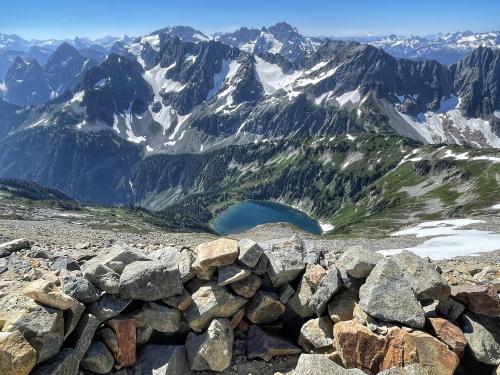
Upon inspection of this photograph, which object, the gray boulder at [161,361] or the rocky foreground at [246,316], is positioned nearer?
the rocky foreground at [246,316]

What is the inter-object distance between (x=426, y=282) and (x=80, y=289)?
50.5 ft

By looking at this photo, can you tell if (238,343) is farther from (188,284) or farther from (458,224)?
(458,224)

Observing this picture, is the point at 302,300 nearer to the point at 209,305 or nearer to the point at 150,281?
the point at 209,305

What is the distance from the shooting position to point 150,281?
20250 millimetres

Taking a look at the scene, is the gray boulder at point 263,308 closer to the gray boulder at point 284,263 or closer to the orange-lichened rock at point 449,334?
the gray boulder at point 284,263

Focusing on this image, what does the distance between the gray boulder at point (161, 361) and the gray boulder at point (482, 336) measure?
1251 cm

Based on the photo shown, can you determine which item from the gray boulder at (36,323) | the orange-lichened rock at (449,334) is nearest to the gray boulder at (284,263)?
the orange-lichened rock at (449,334)

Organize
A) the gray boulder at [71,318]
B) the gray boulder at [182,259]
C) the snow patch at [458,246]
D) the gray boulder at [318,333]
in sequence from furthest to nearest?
the snow patch at [458,246] < the gray boulder at [182,259] < the gray boulder at [318,333] < the gray boulder at [71,318]

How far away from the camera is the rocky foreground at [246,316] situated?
17688 millimetres

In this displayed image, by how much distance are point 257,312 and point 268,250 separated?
3446 mm

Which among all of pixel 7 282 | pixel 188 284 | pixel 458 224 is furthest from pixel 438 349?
pixel 458 224

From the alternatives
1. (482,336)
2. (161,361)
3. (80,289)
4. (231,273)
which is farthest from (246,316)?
(482,336)

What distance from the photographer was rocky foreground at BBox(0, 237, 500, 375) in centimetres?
1769

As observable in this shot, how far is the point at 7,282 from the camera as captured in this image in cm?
2155
